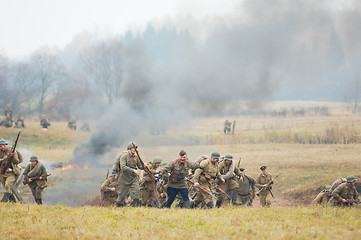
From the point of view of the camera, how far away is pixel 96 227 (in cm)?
995

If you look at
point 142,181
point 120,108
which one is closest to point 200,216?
point 142,181

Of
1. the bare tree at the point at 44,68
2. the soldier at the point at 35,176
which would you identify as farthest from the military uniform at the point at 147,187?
the bare tree at the point at 44,68

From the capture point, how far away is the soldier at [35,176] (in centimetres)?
1427

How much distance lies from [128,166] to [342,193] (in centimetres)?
687

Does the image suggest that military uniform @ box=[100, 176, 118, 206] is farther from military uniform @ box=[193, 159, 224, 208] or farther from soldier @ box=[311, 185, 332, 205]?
soldier @ box=[311, 185, 332, 205]

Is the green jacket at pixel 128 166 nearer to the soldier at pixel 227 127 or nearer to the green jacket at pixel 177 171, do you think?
the green jacket at pixel 177 171

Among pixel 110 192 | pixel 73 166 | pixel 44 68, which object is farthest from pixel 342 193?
pixel 44 68

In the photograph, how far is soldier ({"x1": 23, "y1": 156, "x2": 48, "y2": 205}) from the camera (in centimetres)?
1427

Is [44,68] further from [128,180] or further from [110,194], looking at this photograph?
[128,180]

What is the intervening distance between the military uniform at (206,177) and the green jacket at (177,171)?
394 mm

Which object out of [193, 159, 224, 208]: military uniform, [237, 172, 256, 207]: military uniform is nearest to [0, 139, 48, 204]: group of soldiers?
[193, 159, 224, 208]: military uniform

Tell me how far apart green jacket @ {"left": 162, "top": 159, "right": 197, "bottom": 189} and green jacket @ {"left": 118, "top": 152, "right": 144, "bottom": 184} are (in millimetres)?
961

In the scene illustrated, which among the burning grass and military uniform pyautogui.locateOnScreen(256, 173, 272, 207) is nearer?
the burning grass

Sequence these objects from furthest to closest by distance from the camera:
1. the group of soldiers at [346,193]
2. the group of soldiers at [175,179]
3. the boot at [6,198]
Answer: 1. the boot at [6,198]
2. the group of soldiers at [346,193]
3. the group of soldiers at [175,179]
